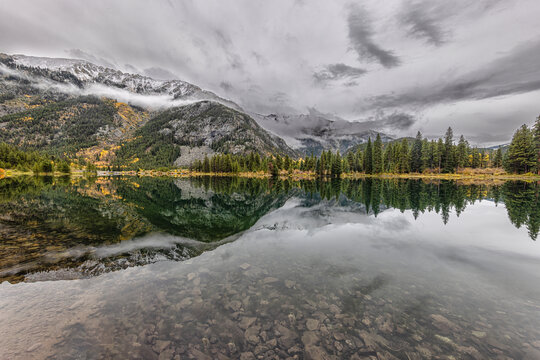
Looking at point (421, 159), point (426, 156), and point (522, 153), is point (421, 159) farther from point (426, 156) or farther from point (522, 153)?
point (522, 153)

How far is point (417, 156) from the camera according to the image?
106 metres

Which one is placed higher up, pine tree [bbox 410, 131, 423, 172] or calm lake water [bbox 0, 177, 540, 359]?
pine tree [bbox 410, 131, 423, 172]

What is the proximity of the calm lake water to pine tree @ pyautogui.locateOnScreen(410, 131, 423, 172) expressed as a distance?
348 ft

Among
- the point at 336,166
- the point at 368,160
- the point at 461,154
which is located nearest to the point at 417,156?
the point at 461,154

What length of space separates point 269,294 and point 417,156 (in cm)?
12335

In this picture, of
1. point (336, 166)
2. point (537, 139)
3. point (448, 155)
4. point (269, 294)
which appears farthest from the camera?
point (336, 166)

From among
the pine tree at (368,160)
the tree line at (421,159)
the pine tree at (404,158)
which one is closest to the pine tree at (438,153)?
the tree line at (421,159)

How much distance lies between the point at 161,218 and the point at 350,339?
19.9m

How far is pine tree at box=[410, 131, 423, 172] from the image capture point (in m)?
106

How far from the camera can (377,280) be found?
8.80 meters

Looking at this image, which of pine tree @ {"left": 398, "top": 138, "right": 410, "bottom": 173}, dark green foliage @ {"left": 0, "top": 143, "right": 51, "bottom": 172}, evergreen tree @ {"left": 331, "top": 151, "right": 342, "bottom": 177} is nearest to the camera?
dark green foliage @ {"left": 0, "top": 143, "right": 51, "bottom": 172}

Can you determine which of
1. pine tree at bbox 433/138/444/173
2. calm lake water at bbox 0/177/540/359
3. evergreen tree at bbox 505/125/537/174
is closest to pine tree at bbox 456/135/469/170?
pine tree at bbox 433/138/444/173

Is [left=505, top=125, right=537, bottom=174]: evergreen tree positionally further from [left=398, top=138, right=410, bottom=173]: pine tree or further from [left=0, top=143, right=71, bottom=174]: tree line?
[left=0, top=143, right=71, bottom=174]: tree line

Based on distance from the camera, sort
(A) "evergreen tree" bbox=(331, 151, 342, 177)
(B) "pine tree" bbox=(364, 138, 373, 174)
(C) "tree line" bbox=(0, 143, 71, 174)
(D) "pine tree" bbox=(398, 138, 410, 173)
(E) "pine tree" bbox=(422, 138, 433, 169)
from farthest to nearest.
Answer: (A) "evergreen tree" bbox=(331, 151, 342, 177)
(B) "pine tree" bbox=(364, 138, 373, 174)
(D) "pine tree" bbox=(398, 138, 410, 173)
(E) "pine tree" bbox=(422, 138, 433, 169)
(C) "tree line" bbox=(0, 143, 71, 174)
